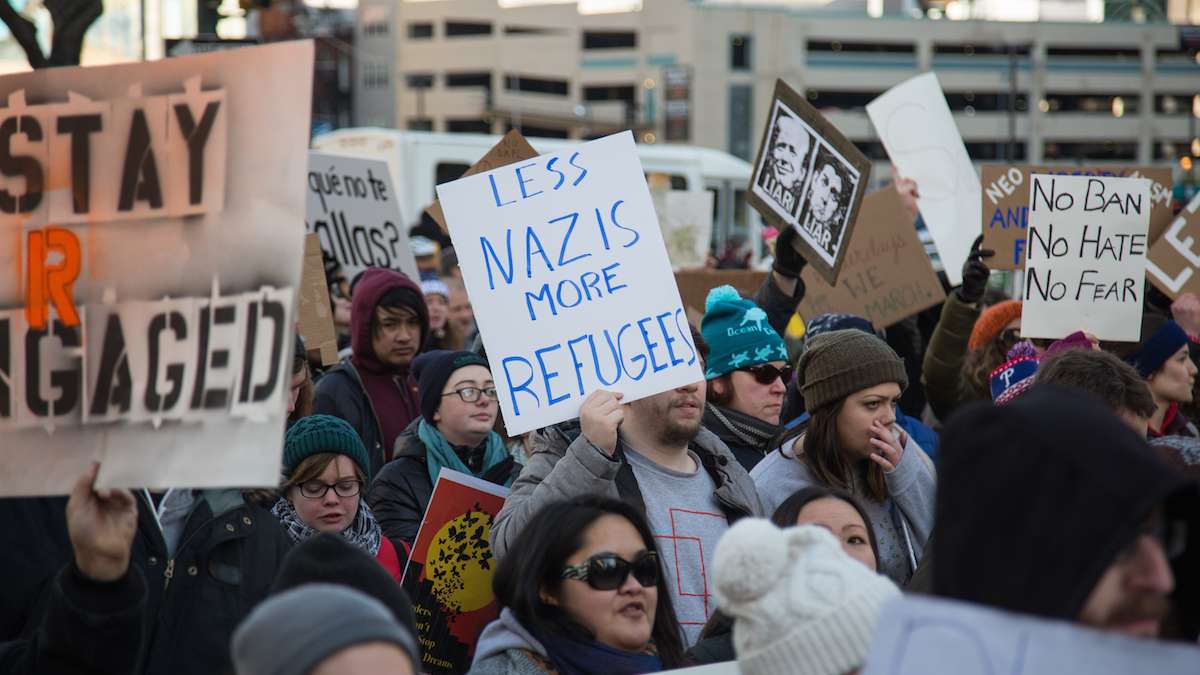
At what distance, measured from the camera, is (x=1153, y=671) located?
175cm

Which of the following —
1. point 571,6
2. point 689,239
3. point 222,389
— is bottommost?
point 689,239

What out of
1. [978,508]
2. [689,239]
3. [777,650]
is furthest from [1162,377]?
[689,239]

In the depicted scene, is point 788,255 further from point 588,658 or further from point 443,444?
point 588,658

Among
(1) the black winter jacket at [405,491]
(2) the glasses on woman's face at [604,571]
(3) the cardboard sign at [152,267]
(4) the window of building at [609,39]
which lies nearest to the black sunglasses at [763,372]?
(1) the black winter jacket at [405,491]

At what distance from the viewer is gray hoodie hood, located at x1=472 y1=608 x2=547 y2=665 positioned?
3383 mm

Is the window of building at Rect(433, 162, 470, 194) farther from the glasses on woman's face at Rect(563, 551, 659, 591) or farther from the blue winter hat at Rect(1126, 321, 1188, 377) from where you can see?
the glasses on woman's face at Rect(563, 551, 659, 591)

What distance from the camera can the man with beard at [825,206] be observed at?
629 cm

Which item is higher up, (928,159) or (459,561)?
(928,159)

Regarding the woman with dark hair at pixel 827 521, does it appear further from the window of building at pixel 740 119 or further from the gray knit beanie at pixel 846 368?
the window of building at pixel 740 119

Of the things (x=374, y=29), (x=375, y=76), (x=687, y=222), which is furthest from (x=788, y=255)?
(x=374, y=29)

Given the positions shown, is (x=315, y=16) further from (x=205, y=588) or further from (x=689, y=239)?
(x=205, y=588)

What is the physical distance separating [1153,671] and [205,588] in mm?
2240

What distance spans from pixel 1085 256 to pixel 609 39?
70.0 meters

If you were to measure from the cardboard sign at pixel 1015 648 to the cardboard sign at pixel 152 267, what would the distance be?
132 centimetres
